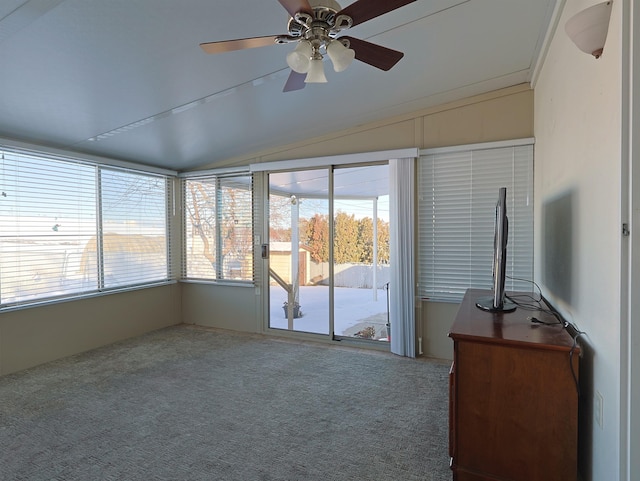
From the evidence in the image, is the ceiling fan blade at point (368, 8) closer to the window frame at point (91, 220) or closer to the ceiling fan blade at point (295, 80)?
the ceiling fan blade at point (295, 80)

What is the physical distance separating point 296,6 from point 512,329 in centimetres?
183

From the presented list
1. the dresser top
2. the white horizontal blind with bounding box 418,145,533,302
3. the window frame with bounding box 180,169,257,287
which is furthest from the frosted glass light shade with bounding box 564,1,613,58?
the window frame with bounding box 180,169,257,287

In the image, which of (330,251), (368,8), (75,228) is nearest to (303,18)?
(368,8)

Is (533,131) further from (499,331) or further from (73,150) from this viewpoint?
(73,150)

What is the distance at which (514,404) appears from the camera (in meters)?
1.67

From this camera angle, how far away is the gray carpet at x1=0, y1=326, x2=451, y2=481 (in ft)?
Answer: 6.73

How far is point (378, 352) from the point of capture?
3934mm

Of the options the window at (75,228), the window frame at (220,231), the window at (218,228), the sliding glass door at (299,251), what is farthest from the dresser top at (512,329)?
the window at (75,228)

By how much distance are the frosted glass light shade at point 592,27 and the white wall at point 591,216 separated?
0.15 ft

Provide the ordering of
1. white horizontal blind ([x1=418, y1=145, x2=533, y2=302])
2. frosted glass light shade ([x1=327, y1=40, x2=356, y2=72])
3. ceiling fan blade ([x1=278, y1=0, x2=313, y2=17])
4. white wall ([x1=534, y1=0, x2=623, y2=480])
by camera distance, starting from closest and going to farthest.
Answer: white wall ([x1=534, y1=0, x2=623, y2=480])
ceiling fan blade ([x1=278, y1=0, x2=313, y2=17])
frosted glass light shade ([x1=327, y1=40, x2=356, y2=72])
white horizontal blind ([x1=418, y1=145, x2=533, y2=302])

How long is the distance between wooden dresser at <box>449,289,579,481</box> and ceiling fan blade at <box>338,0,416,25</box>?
5.00 feet

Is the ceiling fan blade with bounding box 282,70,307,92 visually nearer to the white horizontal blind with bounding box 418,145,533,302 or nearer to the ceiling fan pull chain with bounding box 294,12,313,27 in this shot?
the ceiling fan pull chain with bounding box 294,12,313,27

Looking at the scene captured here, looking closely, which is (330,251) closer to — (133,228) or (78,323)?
(133,228)

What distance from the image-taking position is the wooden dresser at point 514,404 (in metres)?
1.60
